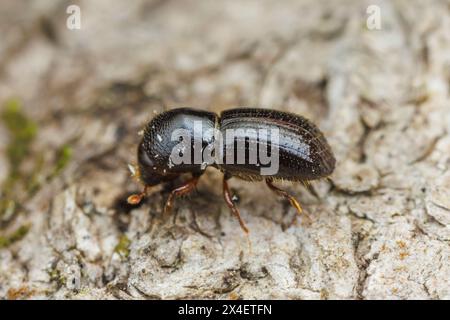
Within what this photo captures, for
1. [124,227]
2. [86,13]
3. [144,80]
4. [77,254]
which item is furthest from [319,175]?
[86,13]

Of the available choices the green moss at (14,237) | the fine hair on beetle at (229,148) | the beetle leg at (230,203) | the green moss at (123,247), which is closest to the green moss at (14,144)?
the green moss at (14,237)

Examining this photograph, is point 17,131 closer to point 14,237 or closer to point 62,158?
point 62,158

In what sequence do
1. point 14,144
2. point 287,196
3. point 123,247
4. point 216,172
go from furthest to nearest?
point 14,144 < point 216,172 < point 287,196 < point 123,247

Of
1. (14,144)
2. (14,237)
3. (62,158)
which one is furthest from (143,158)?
(14,144)

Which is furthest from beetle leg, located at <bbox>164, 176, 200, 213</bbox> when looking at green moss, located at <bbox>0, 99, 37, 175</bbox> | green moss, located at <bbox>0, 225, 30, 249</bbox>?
green moss, located at <bbox>0, 99, 37, 175</bbox>

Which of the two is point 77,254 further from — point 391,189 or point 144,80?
point 391,189

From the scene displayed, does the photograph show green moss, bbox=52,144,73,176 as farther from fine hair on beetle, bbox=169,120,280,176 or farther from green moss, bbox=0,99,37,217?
fine hair on beetle, bbox=169,120,280,176
